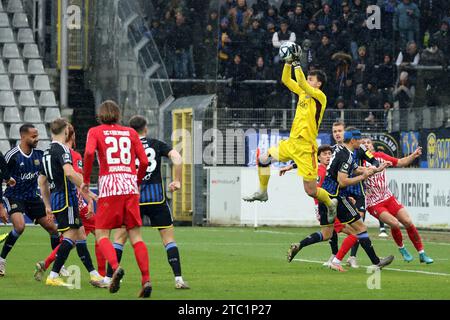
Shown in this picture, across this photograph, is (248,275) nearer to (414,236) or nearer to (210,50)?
(414,236)

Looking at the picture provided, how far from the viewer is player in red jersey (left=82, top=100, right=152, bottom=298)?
495 inches

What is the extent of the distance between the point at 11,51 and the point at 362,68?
1148cm

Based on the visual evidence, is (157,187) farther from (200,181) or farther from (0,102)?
(0,102)

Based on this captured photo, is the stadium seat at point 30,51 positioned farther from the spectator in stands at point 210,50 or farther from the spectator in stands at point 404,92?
the spectator in stands at point 404,92

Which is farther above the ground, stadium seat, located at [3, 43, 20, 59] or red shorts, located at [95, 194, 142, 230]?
stadium seat, located at [3, 43, 20, 59]

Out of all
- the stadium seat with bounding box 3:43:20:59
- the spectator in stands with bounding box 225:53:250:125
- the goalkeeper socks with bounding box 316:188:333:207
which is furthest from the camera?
the stadium seat with bounding box 3:43:20:59

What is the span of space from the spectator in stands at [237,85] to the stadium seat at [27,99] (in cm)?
651

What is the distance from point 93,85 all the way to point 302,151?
2080 cm

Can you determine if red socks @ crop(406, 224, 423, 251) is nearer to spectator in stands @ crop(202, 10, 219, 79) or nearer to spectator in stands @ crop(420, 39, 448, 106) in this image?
spectator in stands @ crop(420, 39, 448, 106)

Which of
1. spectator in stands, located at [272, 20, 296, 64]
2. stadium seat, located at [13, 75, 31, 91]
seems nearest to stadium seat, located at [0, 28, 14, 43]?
stadium seat, located at [13, 75, 31, 91]

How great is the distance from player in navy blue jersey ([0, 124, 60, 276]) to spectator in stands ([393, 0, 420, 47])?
20.4 meters

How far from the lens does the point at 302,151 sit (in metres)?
17.2

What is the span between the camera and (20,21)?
3834cm

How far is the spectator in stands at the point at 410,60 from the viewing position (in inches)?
1382
